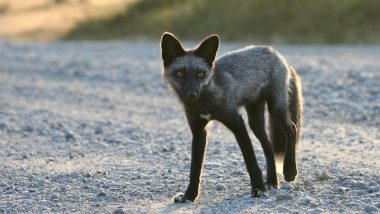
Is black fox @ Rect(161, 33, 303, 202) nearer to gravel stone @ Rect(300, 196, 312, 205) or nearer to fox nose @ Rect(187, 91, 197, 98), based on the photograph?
fox nose @ Rect(187, 91, 197, 98)

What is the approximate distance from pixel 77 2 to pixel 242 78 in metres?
32.2

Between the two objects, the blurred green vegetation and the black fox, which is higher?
the black fox

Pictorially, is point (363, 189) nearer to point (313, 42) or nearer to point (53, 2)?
point (313, 42)

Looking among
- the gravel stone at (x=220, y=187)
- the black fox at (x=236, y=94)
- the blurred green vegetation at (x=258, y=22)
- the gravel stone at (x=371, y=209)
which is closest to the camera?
the gravel stone at (x=371, y=209)

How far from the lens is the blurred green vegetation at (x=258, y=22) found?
2123 centimetres

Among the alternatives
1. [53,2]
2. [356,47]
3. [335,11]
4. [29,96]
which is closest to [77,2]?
[53,2]

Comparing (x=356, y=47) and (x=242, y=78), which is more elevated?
(x=242, y=78)

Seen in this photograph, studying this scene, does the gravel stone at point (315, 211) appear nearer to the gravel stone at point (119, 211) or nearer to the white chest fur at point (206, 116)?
the white chest fur at point (206, 116)

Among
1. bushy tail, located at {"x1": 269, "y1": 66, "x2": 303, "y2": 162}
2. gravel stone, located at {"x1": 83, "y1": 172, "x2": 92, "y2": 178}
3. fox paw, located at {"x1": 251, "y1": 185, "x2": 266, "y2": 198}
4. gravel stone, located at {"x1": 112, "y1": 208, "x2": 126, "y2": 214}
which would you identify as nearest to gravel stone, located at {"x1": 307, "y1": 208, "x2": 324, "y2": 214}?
fox paw, located at {"x1": 251, "y1": 185, "x2": 266, "y2": 198}

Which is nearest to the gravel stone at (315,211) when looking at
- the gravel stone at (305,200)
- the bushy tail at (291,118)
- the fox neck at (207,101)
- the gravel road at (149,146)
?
the gravel road at (149,146)

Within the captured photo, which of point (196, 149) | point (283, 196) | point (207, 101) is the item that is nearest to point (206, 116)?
point (207, 101)

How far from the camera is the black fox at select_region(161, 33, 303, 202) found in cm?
703

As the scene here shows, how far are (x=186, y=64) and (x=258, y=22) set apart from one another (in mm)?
16620

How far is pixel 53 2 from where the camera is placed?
40.0 metres
